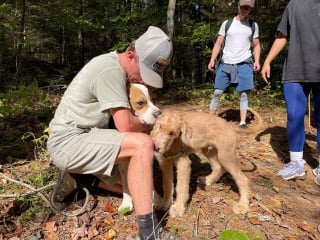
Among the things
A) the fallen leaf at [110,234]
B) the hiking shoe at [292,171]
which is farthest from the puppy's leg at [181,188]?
the hiking shoe at [292,171]

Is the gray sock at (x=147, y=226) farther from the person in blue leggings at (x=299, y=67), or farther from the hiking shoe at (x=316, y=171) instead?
the hiking shoe at (x=316, y=171)

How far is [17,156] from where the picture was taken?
4.76 metres

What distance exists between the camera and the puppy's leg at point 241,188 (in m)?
3.66

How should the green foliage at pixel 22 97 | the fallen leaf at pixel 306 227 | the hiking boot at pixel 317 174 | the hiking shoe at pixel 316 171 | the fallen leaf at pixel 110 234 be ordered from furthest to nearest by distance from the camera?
1. the green foliage at pixel 22 97
2. the hiking shoe at pixel 316 171
3. the hiking boot at pixel 317 174
4. the fallen leaf at pixel 306 227
5. the fallen leaf at pixel 110 234

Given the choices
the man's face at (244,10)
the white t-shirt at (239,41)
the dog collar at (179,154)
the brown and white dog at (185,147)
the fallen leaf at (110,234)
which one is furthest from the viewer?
the white t-shirt at (239,41)

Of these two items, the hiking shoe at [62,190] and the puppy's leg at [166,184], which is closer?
the hiking shoe at [62,190]

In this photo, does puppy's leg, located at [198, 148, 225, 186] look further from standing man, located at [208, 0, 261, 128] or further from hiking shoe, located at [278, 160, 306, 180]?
standing man, located at [208, 0, 261, 128]

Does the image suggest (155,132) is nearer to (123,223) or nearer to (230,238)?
(123,223)

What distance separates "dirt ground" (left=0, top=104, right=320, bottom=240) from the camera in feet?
10.6

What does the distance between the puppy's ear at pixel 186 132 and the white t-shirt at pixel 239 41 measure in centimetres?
268

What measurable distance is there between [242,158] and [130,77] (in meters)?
2.78

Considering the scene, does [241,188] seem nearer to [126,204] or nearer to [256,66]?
[126,204]

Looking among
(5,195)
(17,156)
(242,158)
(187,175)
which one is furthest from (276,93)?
(5,195)

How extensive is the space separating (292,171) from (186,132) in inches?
74.3
